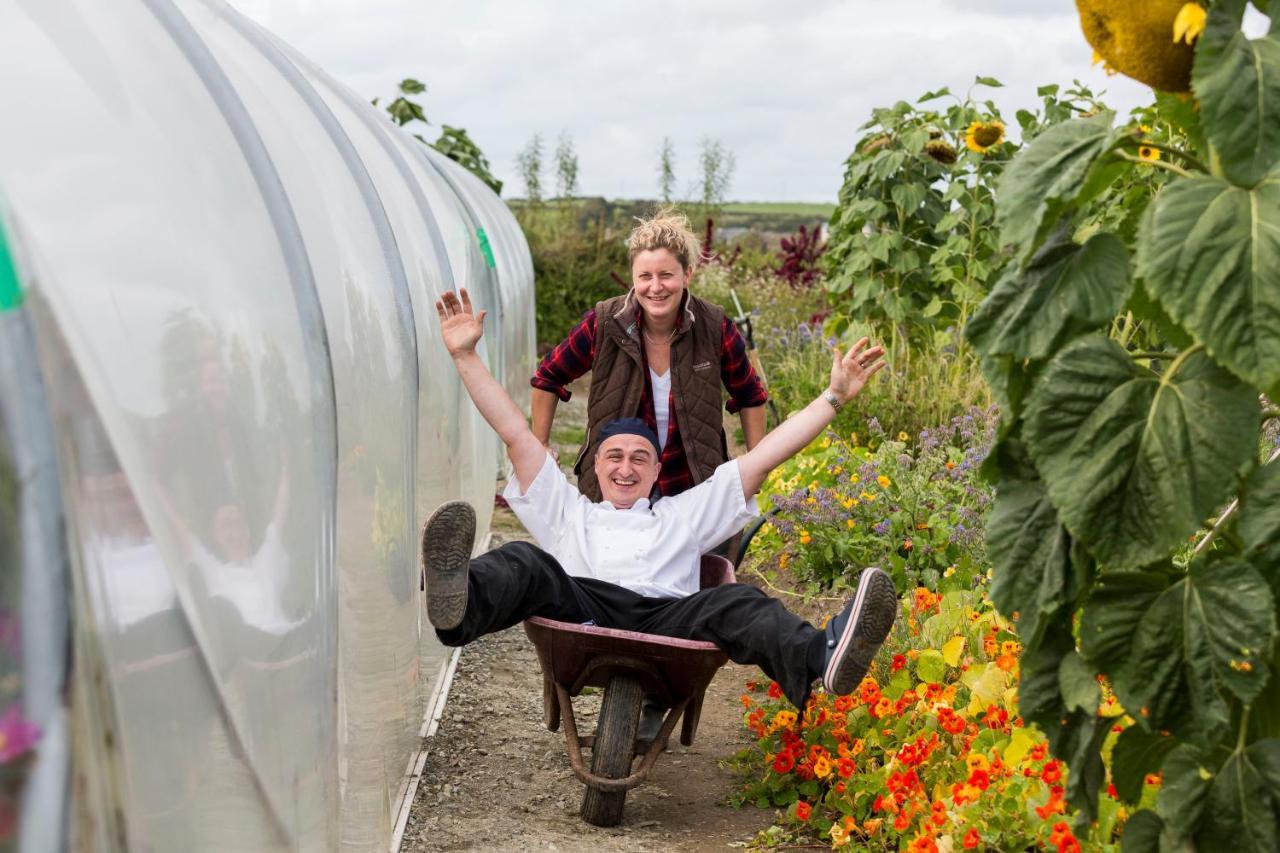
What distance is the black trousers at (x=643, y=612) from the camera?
3.45 meters

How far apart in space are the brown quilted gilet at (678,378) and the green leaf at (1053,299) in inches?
107

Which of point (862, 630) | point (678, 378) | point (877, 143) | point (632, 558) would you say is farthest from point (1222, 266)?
point (877, 143)

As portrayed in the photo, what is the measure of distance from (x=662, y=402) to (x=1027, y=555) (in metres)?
2.85

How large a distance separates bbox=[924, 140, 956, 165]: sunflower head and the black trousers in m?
5.70

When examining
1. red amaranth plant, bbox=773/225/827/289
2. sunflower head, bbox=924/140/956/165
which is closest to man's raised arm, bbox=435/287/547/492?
sunflower head, bbox=924/140/956/165

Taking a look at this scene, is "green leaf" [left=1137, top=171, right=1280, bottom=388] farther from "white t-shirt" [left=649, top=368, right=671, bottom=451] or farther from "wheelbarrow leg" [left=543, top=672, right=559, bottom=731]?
"white t-shirt" [left=649, top=368, right=671, bottom=451]

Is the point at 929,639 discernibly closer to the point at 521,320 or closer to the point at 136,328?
the point at 136,328

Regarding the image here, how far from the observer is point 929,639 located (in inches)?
163

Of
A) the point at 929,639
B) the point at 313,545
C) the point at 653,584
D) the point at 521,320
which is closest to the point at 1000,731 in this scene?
the point at 929,639

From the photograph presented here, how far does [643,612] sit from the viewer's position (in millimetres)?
3822

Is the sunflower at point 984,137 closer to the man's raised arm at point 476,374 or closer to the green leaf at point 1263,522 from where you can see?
the man's raised arm at point 476,374

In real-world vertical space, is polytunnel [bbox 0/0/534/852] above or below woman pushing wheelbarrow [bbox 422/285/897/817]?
above

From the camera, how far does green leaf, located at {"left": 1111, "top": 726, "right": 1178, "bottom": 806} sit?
2.00 meters

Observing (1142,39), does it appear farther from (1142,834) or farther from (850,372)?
(850,372)
